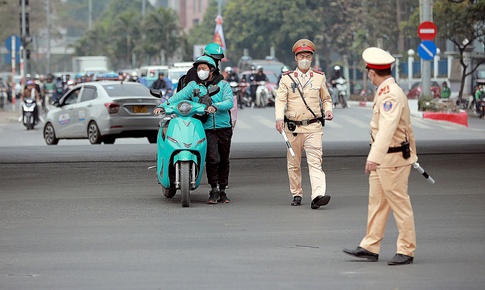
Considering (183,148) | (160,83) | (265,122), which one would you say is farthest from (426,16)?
(183,148)

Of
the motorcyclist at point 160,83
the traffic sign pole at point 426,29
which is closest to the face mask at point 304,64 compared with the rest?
the traffic sign pole at point 426,29

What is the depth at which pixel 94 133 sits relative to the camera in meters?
28.7

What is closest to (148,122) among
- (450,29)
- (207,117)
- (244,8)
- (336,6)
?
(207,117)

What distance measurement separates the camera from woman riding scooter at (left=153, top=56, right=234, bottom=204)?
46.8 feet

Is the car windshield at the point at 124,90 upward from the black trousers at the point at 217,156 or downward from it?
upward

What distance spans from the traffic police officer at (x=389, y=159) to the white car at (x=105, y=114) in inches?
738

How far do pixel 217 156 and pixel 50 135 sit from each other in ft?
53.7

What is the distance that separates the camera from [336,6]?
274ft

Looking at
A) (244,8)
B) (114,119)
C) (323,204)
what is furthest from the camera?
(244,8)

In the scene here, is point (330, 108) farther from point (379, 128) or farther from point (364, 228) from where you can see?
point (379, 128)

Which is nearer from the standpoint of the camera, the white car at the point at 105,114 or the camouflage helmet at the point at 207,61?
the camouflage helmet at the point at 207,61

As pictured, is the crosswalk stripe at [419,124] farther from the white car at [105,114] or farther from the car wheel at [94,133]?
the car wheel at [94,133]

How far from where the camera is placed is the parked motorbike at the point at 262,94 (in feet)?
167

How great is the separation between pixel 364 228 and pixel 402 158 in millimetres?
2372
